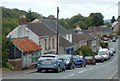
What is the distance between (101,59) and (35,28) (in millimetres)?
22099

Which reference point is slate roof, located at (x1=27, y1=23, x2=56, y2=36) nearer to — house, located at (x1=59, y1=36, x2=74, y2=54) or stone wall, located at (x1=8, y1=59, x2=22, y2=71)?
house, located at (x1=59, y1=36, x2=74, y2=54)

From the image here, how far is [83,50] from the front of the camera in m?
85.6

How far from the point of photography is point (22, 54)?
129ft

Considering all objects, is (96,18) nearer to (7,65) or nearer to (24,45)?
(24,45)

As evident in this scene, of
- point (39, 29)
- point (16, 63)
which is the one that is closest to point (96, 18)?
point (39, 29)

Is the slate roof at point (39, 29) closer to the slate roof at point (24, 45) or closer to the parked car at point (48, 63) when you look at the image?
the slate roof at point (24, 45)

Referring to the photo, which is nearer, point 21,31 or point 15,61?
point 15,61

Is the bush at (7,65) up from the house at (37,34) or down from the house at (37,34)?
down

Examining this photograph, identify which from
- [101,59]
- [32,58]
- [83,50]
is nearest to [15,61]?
[32,58]

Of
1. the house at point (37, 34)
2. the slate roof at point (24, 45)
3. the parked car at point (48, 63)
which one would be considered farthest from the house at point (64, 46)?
the parked car at point (48, 63)

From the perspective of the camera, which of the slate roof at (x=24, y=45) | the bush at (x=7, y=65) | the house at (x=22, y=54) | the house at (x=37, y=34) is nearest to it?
the bush at (x=7, y=65)

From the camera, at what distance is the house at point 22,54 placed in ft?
125

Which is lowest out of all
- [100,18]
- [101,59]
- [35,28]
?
[101,59]

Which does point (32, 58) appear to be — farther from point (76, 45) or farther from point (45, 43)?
point (76, 45)
